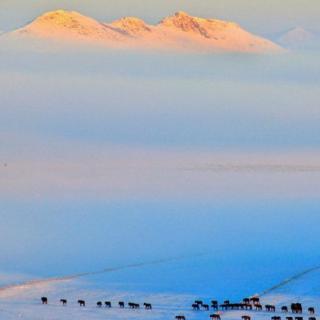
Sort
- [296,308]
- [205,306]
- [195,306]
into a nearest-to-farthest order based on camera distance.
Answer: [296,308] < [205,306] < [195,306]

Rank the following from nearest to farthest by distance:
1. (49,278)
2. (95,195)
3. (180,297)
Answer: (180,297) → (49,278) → (95,195)

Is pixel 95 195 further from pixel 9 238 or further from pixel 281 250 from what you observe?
pixel 281 250

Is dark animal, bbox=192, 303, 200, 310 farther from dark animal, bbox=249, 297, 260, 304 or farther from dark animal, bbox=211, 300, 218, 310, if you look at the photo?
dark animal, bbox=249, 297, 260, 304

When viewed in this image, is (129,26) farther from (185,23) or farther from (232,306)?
(232,306)

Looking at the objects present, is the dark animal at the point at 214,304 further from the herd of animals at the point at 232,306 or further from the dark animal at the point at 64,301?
the dark animal at the point at 64,301

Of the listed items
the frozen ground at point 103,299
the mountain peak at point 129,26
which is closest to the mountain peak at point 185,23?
the mountain peak at point 129,26

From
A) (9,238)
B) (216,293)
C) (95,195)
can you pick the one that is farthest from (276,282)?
(95,195)

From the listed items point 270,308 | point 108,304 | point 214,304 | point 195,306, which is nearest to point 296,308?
point 270,308

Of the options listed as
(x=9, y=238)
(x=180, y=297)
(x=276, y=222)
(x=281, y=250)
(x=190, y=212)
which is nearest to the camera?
(x=180, y=297)
